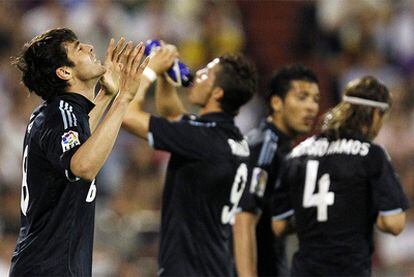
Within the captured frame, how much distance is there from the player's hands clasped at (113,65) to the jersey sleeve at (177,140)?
2.23 feet

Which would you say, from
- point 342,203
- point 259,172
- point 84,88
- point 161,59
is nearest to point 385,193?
point 342,203

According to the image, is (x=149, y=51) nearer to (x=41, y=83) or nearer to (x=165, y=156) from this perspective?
(x=41, y=83)

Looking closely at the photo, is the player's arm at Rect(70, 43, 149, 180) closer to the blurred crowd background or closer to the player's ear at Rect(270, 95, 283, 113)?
the player's ear at Rect(270, 95, 283, 113)

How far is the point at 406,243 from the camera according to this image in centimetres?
1057

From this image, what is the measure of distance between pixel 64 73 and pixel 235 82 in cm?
172

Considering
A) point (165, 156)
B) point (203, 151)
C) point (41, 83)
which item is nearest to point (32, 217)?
point (41, 83)

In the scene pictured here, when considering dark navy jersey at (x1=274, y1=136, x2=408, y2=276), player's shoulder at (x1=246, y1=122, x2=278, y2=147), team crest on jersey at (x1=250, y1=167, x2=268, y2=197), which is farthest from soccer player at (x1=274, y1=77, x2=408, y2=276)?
player's shoulder at (x1=246, y1=122, x2=278, y2=147)

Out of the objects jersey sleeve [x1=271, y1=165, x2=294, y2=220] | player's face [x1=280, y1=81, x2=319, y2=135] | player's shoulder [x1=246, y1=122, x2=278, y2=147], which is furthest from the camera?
Result: player's face [x1=280, y1=81, x2=319, y2=135]

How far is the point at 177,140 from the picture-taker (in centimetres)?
615

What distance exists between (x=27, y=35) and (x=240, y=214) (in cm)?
577

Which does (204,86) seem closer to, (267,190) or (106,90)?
(267,190)

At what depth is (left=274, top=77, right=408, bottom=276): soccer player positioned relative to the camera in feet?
20.5

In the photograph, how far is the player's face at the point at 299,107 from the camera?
23.3ft

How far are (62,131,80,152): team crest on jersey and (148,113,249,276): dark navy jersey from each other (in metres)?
1.46
